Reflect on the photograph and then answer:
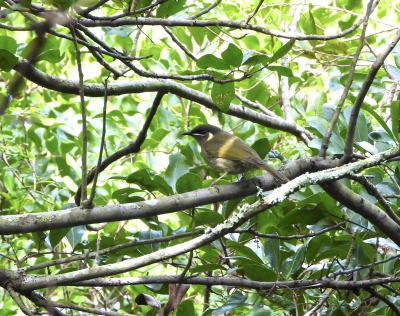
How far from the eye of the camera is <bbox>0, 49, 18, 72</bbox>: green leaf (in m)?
2.68

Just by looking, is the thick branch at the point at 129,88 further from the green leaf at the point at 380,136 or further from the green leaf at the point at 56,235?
the green leaf at the point at 380,136

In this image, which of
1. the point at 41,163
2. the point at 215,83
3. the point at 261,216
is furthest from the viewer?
the point at 41,163

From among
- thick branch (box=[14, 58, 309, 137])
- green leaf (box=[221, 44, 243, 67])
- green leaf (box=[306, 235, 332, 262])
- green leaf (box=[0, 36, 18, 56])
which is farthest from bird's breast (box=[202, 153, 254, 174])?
green leaf (box=[0, 36, 18, 56])

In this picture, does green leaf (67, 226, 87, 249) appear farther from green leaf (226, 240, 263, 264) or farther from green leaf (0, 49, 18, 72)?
green leaf (0, 49, 18, 72)

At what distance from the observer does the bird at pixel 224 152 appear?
13.8ft

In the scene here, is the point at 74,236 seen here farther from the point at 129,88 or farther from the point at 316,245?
the point at 316,245

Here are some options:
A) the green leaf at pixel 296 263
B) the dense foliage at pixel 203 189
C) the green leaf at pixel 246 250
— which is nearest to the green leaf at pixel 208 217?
the dense foliage at pixel 203 189

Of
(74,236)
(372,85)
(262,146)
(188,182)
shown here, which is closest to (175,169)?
(188,182)

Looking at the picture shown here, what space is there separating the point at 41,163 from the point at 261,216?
2.45 metres

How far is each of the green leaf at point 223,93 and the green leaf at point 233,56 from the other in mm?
150

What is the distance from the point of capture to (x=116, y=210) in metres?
2.53

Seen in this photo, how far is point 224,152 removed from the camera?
4332mm

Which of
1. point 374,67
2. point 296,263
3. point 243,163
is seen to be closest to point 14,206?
point 243,163

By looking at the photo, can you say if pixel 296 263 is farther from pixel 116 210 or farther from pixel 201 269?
pixel 116 210
